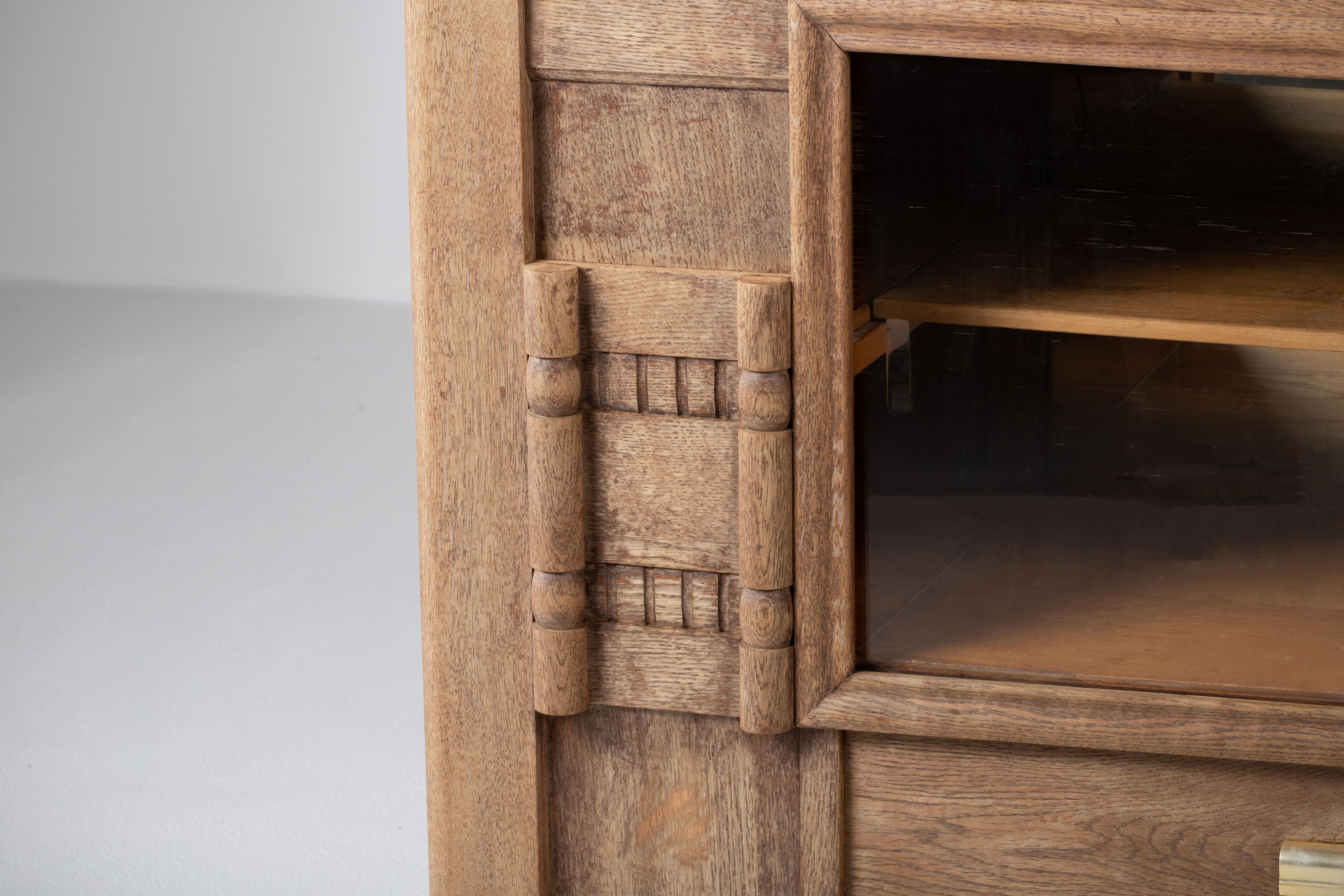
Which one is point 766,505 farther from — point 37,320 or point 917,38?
point 37,320

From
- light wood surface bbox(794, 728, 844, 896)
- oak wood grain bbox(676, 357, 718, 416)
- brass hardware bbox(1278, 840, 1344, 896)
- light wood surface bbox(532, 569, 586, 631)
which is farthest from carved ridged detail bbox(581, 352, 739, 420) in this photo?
brass hardware bbox(1278, 840, 1344, 896)

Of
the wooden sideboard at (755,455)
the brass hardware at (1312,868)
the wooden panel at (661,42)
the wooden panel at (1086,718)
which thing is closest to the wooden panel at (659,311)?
the wooden sideboard at (755,455)

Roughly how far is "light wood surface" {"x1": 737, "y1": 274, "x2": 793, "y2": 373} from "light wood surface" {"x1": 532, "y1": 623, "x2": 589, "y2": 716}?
198mm

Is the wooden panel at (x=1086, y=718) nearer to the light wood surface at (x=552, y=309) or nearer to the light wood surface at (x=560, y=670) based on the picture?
the light wood surface at (x=560, y=670)

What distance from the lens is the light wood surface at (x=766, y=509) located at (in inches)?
31.9

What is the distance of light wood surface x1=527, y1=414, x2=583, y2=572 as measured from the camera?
831 millimetres

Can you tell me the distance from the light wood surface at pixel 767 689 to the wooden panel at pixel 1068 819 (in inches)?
2.1

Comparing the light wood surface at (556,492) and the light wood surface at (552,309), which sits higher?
the light wood surface at (552,309)

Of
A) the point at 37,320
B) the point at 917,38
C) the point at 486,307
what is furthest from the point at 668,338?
the point at 37,320

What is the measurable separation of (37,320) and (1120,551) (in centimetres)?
232

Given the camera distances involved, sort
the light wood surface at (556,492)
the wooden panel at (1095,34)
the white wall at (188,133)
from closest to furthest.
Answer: the wooden panel at (1095,34) < the light wood surface at (556,492) < the white wall at (188,133)

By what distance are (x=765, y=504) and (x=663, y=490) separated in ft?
0.21

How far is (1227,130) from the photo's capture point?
Result: 2.48 feet

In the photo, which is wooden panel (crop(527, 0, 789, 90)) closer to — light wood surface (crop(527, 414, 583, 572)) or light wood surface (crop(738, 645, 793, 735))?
light wood surface (crop(527, 414, 583, 572))
